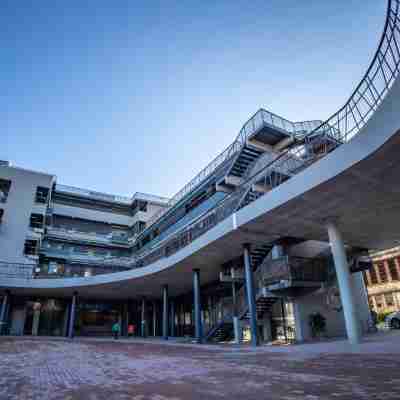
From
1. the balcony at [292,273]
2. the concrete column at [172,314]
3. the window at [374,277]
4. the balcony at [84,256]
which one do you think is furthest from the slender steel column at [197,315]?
the window at [374,277]

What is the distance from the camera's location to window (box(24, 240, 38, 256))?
120 ft

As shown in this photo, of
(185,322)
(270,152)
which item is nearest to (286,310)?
(270,152)

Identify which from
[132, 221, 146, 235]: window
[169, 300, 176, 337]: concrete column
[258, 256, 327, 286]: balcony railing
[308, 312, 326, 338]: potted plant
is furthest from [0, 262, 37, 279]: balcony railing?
[308, 312, 326, 338]: potted plant

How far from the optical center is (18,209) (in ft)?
123

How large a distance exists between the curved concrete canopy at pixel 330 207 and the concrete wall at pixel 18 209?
1730 cm

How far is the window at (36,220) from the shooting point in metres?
37.9

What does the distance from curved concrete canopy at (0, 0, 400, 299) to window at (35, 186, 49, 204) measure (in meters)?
19.2

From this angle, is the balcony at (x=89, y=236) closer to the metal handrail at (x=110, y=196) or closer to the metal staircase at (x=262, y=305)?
the metal handrail at (x=110, y=196)

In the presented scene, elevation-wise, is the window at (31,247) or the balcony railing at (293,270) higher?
the window at (31,247)

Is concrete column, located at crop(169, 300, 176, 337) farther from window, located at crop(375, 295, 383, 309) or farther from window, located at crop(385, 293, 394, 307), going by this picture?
window, located at crop(385, 293, 394, 307)

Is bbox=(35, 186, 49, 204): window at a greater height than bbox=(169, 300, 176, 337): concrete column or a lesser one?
greater

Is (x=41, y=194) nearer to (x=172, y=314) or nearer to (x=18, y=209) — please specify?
(x=18, y=209)

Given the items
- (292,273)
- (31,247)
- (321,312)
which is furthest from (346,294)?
(31,247)

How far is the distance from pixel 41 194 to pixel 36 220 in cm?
333
